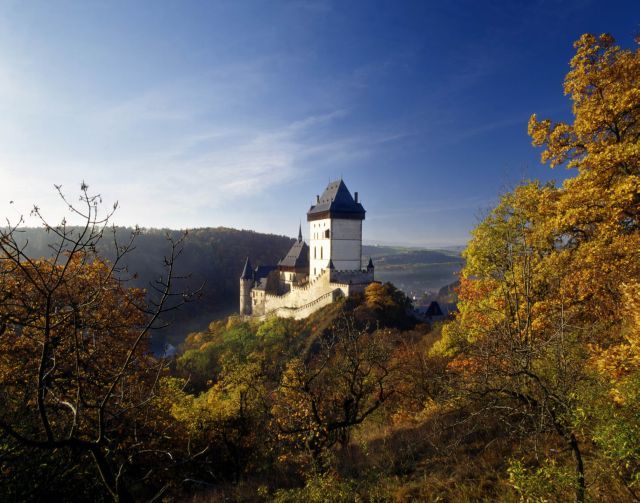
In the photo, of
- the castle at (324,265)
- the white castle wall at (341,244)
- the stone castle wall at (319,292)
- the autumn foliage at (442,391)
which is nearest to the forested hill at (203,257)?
the castle at (324,265)

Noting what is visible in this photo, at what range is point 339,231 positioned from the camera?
42.6 meters

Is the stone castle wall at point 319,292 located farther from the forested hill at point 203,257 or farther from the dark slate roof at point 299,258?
the forested hill at point 203,257

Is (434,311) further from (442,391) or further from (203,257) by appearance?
(203,257)

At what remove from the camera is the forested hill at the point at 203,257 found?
9450 cm

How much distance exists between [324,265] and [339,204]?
7864 mm

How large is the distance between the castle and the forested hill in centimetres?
3758

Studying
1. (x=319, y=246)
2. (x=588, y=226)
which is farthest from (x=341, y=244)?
(x=588, y=226)

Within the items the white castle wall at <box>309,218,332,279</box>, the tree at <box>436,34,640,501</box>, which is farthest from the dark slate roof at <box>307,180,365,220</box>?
the tree at <box>436,34,640,501</box>

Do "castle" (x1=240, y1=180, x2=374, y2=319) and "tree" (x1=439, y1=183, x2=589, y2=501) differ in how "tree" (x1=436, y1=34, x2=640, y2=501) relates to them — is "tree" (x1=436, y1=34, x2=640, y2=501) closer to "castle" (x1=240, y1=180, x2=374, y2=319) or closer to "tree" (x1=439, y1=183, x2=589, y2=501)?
"tree" (x1=439, y1=183, x2=589, y2=501)

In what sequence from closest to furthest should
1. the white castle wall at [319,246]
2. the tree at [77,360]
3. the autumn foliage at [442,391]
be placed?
the tree at [77,360], the autumn foliage at [442,391], the white castle wall at [319,246]

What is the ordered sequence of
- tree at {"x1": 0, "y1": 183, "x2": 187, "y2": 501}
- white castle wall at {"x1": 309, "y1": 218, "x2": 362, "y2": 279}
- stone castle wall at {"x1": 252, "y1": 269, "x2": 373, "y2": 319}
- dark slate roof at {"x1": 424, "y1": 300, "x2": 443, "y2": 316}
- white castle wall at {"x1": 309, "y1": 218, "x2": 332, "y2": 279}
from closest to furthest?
tree at {"x1": 0, "y1": 183, "x2": 187, "y2": 501}, stone castle wall at {"x1": 252, "y1": 269, "x2": 373, "y2": 319}, dark slate roof at {"x1": 424, "y1": 300, "x2": 443, "y2": 316}, white castle wall at {"x1": 309, "y1": 218, "x2": 362, "y2": 279}, white castle wall at {"x1": 309, "y1": 218, "x2": 332, "y2": 279}

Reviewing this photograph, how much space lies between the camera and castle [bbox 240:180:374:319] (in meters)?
38.7

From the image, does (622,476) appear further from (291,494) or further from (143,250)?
(143,250)

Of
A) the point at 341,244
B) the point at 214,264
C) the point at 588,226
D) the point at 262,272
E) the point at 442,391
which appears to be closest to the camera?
the point at 442,391
